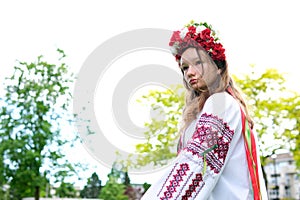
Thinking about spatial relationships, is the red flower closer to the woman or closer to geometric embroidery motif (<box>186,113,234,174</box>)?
the woman

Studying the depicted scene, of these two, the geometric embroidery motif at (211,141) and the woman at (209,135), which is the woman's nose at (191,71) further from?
the geometric embroidery motif at (211,141)

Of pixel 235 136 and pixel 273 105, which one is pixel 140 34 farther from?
pixel 273 105

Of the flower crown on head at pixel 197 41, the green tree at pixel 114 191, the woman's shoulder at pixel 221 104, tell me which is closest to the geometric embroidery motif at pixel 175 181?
→ the woman's shoulder at pixel 221 104

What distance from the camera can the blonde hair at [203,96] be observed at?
89.8 inches

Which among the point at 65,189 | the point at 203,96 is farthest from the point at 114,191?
the point at 203,96

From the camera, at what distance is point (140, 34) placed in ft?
6.71

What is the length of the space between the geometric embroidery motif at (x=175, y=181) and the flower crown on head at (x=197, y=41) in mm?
575

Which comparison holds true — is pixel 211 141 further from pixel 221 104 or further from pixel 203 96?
pixel 203 96

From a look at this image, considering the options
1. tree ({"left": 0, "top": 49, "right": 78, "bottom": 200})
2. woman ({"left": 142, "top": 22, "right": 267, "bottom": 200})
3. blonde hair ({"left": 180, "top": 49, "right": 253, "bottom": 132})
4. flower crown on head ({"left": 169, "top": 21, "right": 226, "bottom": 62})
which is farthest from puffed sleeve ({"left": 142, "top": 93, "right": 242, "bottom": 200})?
tree ({"left": 0, "top": 49, "right": 78, "bottom": 200})

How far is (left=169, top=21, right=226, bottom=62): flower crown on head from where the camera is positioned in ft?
7.61

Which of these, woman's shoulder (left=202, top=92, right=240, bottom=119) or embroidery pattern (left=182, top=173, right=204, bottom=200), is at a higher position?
woman's shoulder (left=202, top=92, right=240, bottom=119)

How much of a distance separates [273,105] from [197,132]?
1383cm

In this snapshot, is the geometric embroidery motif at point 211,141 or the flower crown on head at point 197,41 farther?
the flower crown on head at point 197,41

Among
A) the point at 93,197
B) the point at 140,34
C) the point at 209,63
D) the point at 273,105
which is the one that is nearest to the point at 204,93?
the point at 209,63
